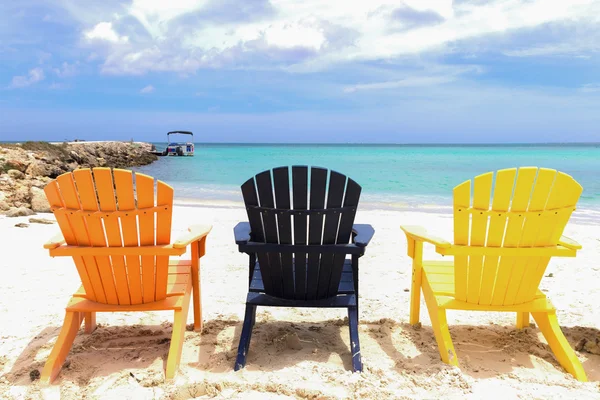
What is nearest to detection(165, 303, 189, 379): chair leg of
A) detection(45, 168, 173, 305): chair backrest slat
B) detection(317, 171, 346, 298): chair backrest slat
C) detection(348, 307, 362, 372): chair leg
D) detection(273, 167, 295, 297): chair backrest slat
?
detection(45, 168, 173, 305): chair backrest slat

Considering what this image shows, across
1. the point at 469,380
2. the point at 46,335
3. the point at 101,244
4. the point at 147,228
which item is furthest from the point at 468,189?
the point at 46,335

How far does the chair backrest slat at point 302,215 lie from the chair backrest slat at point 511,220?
66 centimetres

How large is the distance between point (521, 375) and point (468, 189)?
1.11m

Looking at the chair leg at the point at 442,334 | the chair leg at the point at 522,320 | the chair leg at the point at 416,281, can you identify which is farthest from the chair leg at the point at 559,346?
the chair leg at the point at 416,281

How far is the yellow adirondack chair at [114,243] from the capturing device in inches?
93.4

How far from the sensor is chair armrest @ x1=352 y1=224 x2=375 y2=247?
8.05 ft

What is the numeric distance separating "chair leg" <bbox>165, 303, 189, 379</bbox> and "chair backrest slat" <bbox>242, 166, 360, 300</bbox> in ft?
1.90

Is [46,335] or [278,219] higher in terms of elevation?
[278,219]

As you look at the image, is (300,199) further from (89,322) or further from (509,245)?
(89,322)

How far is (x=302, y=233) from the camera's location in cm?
247

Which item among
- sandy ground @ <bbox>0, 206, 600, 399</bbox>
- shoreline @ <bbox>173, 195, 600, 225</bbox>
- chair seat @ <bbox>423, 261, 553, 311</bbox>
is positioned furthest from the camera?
shoreline @ <bbox>173, 195, 600, 225</bbox>

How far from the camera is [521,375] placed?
2.43 m

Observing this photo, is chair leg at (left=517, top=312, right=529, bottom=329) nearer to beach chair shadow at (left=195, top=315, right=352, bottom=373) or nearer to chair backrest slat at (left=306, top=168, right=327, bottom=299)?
beach chair shadow at (left=195, top=315, right=352, bottom=373)

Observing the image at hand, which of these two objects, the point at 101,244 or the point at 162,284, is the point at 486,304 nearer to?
the point at 162,284
